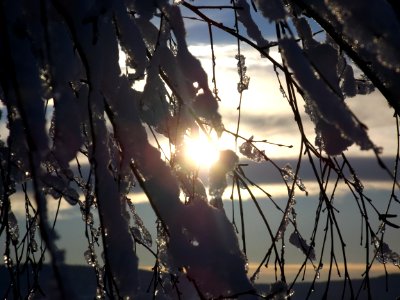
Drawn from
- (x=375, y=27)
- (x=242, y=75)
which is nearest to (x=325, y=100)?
(x=375, y=27)

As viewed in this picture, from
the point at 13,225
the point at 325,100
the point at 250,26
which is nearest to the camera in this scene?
the point at 325,100

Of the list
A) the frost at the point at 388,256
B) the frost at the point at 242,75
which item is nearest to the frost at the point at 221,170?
the frost at the point at 242,75

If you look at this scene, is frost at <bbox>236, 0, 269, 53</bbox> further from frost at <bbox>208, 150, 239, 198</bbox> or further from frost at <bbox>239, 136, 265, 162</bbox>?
frost at <bbox>239, 136, 265, 162</bbox>

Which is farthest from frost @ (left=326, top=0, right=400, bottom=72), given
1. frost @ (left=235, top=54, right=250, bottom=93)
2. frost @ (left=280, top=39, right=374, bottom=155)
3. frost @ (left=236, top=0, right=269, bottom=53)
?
frost @ (left=235, top=54, right=250, bottom=93)

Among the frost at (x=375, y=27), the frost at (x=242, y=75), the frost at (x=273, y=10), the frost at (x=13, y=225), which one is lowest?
the frost at (x=13, y=225)

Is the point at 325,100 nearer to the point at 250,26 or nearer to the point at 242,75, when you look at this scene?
the point at 250,26

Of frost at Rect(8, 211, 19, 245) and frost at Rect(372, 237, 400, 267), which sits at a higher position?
frost at Rect(8, 211, 19, 245)

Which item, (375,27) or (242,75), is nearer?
(375,27)

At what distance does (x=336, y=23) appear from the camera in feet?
4.38

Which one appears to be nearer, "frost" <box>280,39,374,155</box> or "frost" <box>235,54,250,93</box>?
"frost" <box>280,39,374,155</box>

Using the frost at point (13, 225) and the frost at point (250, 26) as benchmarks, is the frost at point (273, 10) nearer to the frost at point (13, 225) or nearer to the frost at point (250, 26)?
the frost at point (250, 26)

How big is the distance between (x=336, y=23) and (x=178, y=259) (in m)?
0.65

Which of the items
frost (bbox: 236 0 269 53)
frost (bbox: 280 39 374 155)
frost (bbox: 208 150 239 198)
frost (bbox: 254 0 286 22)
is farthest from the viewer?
frost (bbox: 236 0 269 53)

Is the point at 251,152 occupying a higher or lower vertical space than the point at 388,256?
higher
